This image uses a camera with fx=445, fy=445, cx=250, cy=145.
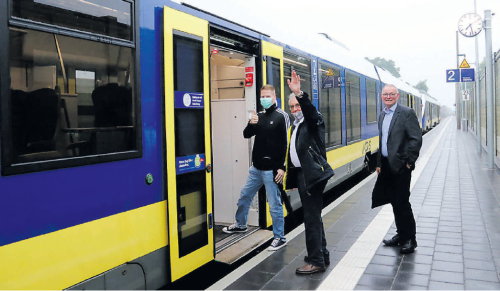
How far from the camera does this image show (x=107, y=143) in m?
3.01

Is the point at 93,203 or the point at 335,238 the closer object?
the point at 93,203

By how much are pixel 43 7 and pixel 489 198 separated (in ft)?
25.7

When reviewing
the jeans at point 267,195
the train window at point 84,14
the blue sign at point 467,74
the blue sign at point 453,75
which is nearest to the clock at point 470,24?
the blue sign at point 467,74

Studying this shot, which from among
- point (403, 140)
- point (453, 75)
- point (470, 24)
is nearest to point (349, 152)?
point (403, 140)

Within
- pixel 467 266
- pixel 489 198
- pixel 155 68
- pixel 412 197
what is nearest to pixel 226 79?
pixel 155 68

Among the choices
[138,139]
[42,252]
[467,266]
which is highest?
[138,139]

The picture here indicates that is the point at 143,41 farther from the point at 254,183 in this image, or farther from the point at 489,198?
the point at 489,198

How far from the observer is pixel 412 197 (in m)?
8.16

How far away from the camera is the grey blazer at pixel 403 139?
467 cm

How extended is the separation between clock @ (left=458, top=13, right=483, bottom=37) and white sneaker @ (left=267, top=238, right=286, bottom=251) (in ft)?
33.2

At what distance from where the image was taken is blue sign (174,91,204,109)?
368cm

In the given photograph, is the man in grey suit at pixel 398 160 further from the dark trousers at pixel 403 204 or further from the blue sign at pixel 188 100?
the blue sign at pixel 188 100

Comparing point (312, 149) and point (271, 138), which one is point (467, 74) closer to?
point (271, 138)

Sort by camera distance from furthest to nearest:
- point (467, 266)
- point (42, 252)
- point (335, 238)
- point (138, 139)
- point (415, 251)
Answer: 1. point (335, 238)
2. point (415, 251)
3. point (467, 266)
4. point (138, 139)
5. point (42, 252)
